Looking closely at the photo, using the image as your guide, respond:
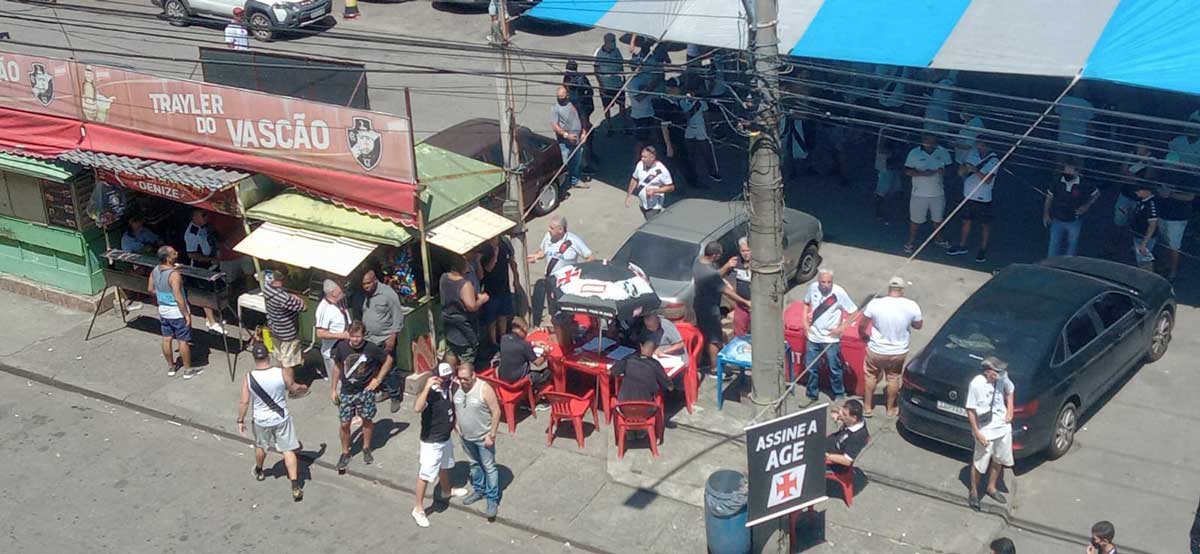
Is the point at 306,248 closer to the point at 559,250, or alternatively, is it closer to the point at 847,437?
the point at 559,250

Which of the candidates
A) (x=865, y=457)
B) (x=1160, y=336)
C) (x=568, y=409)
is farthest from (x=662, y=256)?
(x=1160, y=336)

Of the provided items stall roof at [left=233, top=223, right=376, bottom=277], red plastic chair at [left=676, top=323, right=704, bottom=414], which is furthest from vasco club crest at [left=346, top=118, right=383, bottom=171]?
red plastic chair at [left=676, top=323, right=704, bottom=414]

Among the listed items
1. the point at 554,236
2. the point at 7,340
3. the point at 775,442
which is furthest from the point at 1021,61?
the point at 7,340

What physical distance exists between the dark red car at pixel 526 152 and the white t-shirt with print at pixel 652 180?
1.49m

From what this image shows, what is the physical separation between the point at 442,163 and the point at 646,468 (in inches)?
183

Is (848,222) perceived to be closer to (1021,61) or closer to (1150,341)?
(1021,61)

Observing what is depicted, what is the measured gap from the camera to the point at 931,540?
431 inches

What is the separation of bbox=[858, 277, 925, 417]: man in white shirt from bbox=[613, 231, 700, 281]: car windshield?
8.16 ft

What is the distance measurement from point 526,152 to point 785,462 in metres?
9.01

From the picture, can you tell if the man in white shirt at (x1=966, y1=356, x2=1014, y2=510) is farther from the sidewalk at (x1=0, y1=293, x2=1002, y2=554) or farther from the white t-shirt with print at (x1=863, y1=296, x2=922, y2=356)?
the white t-shirt with print at (x1=863, y1=296, x2=922, y2=356)

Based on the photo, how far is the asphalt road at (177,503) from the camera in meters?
11.4

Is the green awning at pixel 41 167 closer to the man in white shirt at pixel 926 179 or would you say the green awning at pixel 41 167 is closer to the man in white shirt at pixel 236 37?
the man in white shirt at pixel 236 37

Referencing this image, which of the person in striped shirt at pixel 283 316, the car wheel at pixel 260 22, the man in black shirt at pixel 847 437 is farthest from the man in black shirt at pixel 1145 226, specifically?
the car wheel at pixel 260 22

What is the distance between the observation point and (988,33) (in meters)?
14.8
